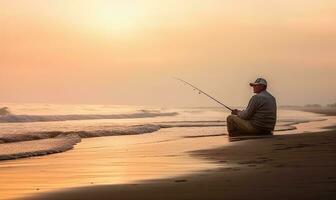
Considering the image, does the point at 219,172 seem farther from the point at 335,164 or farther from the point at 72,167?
the point at 72,167

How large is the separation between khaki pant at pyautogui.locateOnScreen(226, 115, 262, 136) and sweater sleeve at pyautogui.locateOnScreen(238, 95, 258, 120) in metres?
0.16

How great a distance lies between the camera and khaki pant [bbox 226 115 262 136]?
15.6 metres

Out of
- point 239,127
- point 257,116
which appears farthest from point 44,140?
point 257,116

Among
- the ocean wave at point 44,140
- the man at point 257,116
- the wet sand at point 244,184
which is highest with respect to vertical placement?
the man at point 257,116

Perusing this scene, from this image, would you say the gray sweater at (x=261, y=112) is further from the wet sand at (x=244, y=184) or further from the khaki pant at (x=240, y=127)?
→ the wet sand at (x=244, y=184)

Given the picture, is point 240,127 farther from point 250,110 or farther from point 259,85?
point 259,85

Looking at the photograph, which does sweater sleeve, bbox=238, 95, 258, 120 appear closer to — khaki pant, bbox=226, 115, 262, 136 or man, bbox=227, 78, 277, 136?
man, bbox=227, 78, 277, 136

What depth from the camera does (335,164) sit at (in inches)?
281

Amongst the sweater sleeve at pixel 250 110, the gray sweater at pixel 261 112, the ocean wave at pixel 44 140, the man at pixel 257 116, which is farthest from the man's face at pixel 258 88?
the ocean wave at pixel 44 140

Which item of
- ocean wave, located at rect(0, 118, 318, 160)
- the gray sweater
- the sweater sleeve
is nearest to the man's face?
the gray sweater

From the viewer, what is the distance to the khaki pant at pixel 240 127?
1561 centimetres

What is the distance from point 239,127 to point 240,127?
0.10 ft

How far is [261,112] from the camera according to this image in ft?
49.9

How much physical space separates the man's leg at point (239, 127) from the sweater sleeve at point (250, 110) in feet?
0.51
